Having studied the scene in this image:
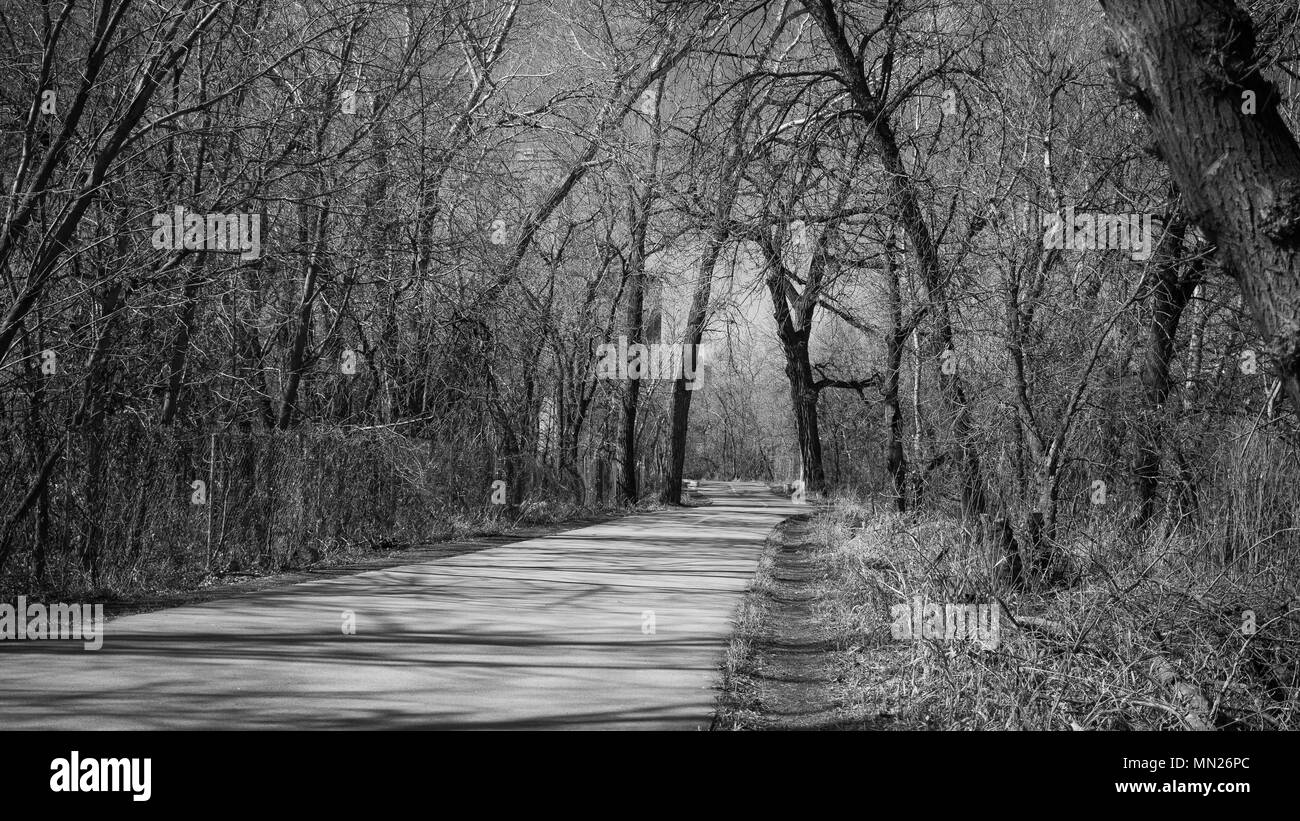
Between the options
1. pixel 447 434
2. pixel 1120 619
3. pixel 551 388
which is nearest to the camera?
pixel 1120 619

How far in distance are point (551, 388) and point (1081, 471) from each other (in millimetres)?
21222

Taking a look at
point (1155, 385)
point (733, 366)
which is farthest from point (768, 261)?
point (733, 366)

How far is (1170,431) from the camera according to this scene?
12.8 m

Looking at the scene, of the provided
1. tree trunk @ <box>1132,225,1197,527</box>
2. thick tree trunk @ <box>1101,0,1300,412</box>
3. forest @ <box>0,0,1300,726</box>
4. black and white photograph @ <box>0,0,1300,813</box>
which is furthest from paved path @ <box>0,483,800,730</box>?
tree trunk @ <box>1132,225,1197,527</box>

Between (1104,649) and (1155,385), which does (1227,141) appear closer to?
(1104,649)

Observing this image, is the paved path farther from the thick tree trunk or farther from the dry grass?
A: the thick tree trunk

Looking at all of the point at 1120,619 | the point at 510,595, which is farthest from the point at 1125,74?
the point at 510,595

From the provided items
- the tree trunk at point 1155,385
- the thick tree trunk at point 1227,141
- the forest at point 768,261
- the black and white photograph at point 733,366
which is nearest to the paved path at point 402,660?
the black and white photograph at point 733,366

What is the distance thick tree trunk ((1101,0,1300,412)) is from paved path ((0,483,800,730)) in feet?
12.1

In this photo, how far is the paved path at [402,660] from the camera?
5938 mm

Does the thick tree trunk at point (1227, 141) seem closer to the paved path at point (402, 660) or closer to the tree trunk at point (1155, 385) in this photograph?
the paved path at point (402, 660)

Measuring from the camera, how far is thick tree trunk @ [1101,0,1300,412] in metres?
5.41

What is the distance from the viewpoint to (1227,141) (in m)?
5.59
